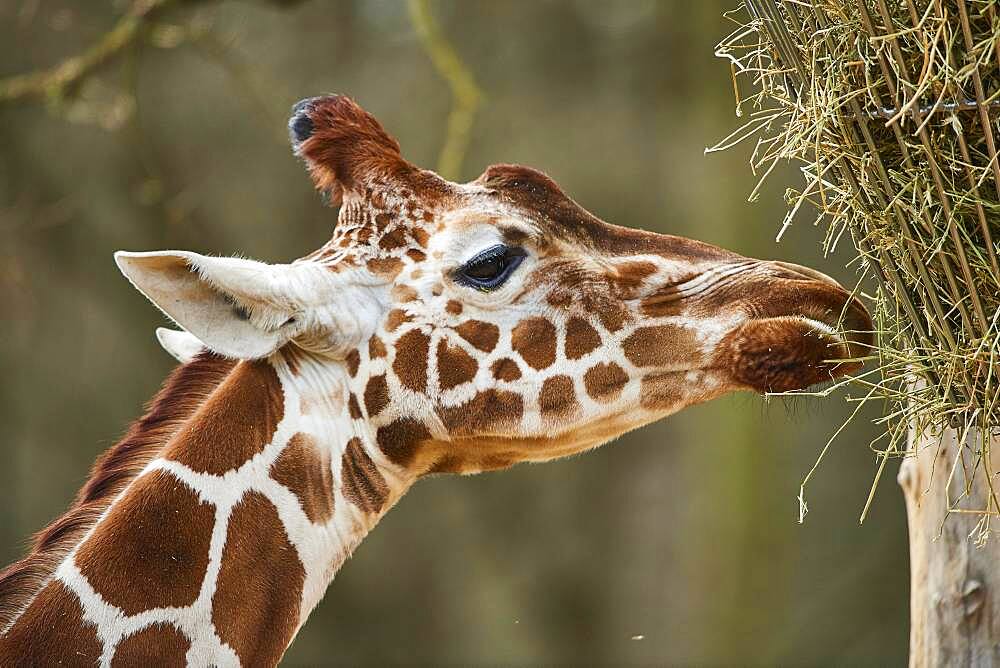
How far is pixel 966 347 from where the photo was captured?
216 centimetres

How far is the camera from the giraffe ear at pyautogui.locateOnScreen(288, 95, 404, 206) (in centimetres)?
299

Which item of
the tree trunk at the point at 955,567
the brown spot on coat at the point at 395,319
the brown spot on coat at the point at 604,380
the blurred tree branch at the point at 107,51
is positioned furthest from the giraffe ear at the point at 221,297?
the blurred tree branch at the point at 107,51

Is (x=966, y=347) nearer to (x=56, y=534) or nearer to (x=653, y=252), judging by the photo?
(x=653, y=252)

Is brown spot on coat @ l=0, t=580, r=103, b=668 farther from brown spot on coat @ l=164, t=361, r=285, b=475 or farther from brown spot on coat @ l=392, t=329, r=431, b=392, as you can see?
brown spot on coat @ l=392, t=329, r=431, b=392

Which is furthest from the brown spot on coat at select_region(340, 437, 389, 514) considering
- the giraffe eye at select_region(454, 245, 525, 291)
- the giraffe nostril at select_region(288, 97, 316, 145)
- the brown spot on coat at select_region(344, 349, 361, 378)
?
the giraffe nostril at select_region(288, 97, 316, 145)

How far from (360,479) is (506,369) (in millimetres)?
440

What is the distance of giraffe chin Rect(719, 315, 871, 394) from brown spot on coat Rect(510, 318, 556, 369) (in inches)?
16.9

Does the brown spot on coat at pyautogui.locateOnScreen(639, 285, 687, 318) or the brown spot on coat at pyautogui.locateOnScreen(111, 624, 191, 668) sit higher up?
the brown spot on coat at pyautogui.locateOnScreen(639, 285, 687, 318)

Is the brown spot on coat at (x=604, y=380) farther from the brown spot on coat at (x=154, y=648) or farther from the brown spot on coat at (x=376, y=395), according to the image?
the brown spot on coat at (x=154, y=648)

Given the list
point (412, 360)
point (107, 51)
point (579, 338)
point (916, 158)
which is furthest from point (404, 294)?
point (107, 51)

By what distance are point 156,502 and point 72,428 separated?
6.24m

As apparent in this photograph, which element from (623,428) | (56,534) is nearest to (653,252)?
(623,428)

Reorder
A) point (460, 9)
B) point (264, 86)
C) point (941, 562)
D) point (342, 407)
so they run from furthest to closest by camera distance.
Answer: point (460, 9)
point (264, 86)
point (342, 407)
point (941, 562)

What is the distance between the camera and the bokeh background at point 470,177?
→ 7.38 meters
